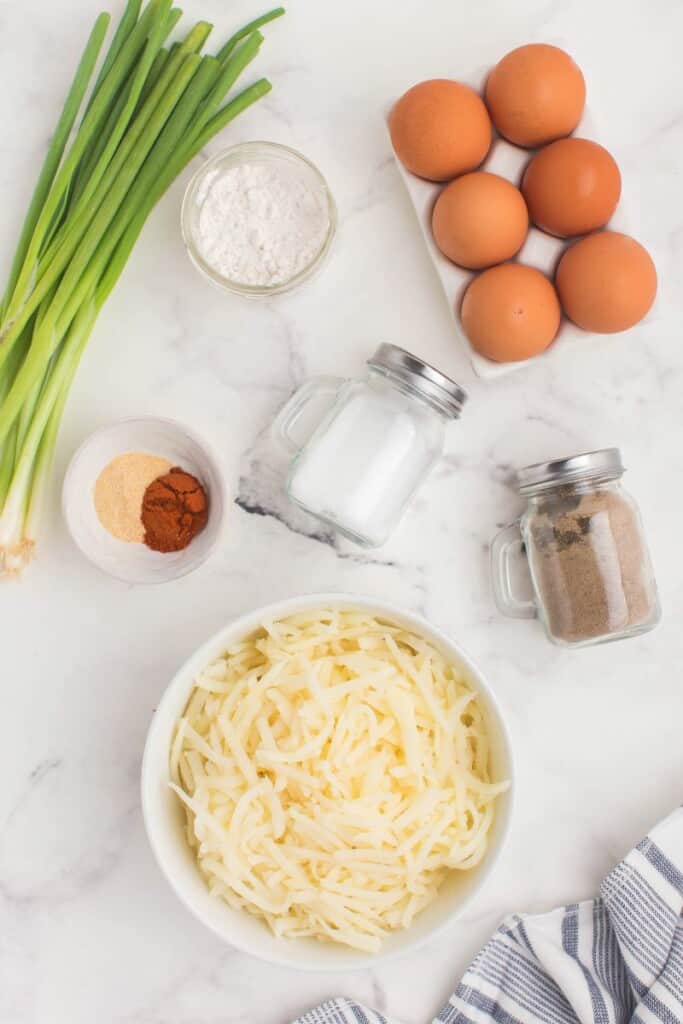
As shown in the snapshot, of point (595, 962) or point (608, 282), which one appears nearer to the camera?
point (608, 282)

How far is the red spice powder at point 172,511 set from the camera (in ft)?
4.53

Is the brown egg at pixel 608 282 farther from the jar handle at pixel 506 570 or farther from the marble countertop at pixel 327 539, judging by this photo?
the jar handle at pixel 506 570

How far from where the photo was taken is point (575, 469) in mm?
1323

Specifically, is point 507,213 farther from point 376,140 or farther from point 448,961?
point 448,961

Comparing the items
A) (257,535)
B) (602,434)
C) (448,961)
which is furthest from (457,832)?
(602,434)

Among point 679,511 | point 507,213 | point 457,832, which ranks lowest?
point 457,832

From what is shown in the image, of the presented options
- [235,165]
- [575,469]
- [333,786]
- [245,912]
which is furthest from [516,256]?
[245,912]

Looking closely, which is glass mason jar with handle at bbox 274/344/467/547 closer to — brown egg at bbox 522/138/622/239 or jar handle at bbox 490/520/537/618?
jar handle at bbox 490/520/537/618

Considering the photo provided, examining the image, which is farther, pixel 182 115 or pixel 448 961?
pixel 448 961

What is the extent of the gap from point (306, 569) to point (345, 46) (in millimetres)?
791

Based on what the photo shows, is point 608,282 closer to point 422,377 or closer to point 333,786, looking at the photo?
point 422,377

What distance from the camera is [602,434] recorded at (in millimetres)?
1491

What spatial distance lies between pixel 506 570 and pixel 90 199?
80cm

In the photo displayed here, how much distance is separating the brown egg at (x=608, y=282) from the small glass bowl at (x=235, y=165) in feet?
1.13
